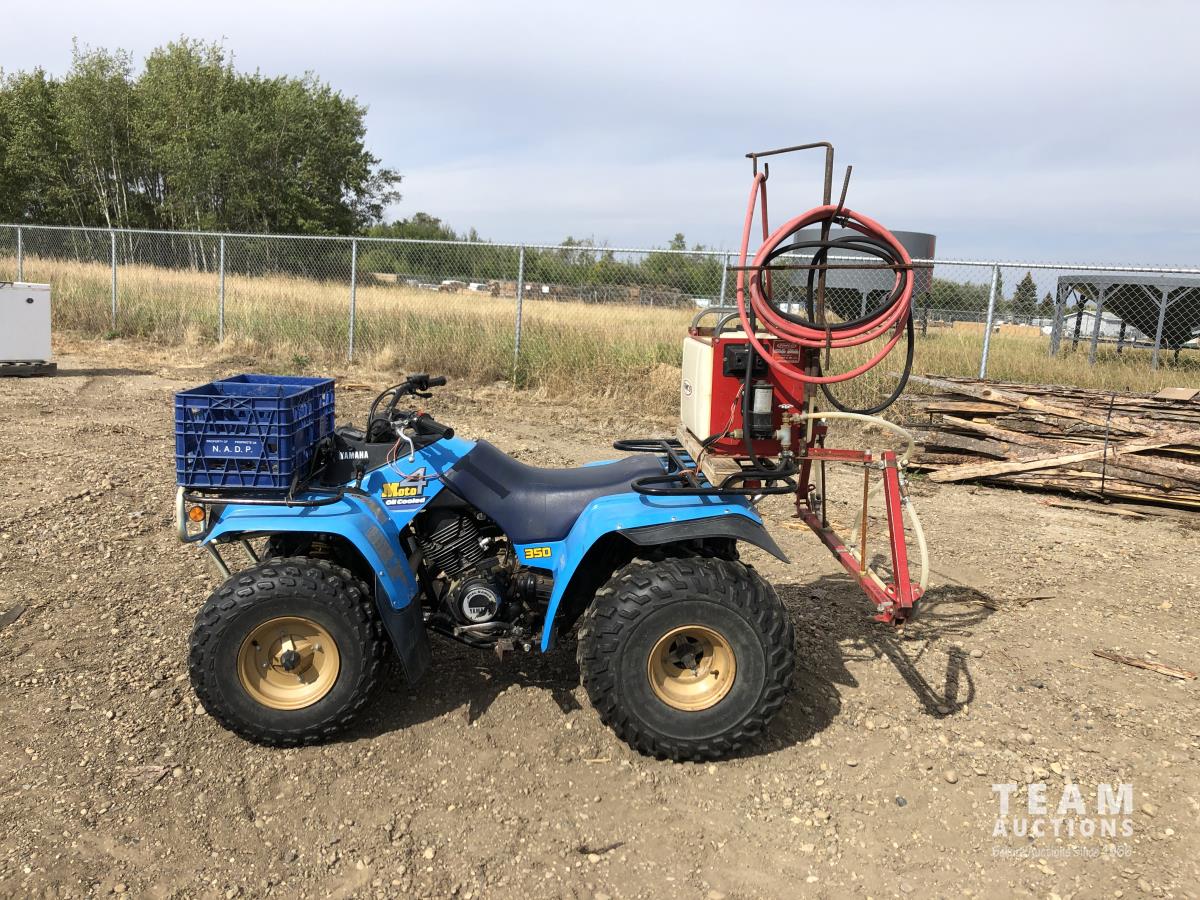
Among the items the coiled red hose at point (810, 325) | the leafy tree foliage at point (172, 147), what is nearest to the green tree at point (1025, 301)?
the coiled red hose at point (810, 325)

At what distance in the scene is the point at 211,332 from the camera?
1457 cm

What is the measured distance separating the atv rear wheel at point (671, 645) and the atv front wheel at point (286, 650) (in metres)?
0.83

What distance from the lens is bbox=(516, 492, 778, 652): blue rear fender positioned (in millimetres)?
3098

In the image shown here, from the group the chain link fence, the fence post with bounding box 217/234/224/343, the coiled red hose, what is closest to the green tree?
the chain link fence

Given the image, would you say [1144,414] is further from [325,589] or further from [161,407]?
[161,407]

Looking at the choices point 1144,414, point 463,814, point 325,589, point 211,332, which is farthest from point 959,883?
point 211,332

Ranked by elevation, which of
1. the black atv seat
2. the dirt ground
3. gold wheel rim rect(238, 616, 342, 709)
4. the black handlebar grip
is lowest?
the dirt ground

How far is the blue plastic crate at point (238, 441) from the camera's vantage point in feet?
9.71

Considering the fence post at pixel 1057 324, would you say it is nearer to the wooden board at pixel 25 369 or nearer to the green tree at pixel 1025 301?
the green tree at pixel 1025 301

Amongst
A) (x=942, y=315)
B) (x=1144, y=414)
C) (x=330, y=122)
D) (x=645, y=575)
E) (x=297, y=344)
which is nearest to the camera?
(x=645, y=575)

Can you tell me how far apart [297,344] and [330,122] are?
27376 millimetres

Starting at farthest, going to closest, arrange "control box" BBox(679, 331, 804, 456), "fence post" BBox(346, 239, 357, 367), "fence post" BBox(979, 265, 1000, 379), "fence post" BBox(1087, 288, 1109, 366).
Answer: "fence post" BBox(346, 239, 357, 367) → "fence post" BBox(1087, 288, 1109, 366) → "fence post" BBox(979, 265, 1000, 379) → "control box" BBox(679, 331, 804, 456)

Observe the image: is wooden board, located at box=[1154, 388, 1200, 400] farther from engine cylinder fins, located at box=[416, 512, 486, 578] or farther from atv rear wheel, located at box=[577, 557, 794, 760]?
engine cylinder fins, located at box=[416, 512, 486, 578]

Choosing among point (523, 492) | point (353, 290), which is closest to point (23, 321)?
point (353, 290)
